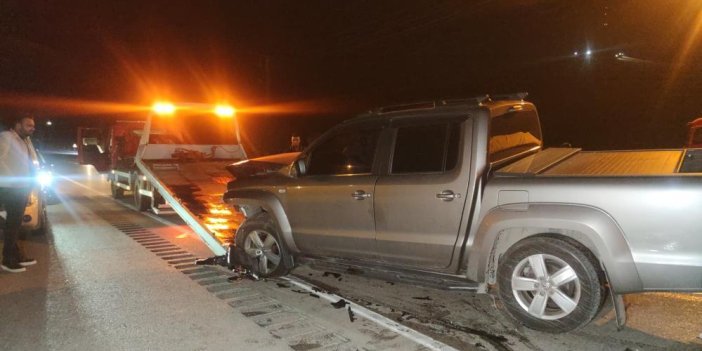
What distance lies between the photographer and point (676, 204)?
3.25 m

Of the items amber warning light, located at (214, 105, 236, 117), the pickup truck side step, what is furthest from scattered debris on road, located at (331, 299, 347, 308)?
amber warning light, located at (214, 105, 236, 117)

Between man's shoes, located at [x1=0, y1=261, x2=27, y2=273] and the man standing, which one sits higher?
the man standing

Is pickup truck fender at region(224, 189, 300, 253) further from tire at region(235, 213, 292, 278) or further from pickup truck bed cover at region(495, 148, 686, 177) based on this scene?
pickup truck bed cover at region(495, 148, 686, 177)

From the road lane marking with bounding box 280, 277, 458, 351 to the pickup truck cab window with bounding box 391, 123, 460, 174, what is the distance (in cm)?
134

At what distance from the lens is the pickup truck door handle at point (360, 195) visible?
4.71 m

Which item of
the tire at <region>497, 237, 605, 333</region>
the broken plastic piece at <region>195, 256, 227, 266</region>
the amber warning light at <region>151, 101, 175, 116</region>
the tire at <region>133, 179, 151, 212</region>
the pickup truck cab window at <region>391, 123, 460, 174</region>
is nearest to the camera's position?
the tire at <region>497, 237, 605, 333</region>

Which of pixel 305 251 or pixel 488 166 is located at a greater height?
pixel 488 166

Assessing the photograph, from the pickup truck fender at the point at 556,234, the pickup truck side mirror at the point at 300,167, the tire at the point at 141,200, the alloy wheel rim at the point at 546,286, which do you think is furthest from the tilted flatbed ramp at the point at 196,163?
the alloy wheel rim at the point at 546,286

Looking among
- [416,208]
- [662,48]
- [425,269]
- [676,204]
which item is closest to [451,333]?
[425,269]

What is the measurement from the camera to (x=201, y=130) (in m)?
11.1

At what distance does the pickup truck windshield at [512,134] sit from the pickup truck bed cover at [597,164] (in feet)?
0.59

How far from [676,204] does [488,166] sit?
4.44 feet

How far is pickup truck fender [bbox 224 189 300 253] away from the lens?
546 cm

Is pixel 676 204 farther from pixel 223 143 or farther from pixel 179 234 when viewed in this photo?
pixel 223 143
